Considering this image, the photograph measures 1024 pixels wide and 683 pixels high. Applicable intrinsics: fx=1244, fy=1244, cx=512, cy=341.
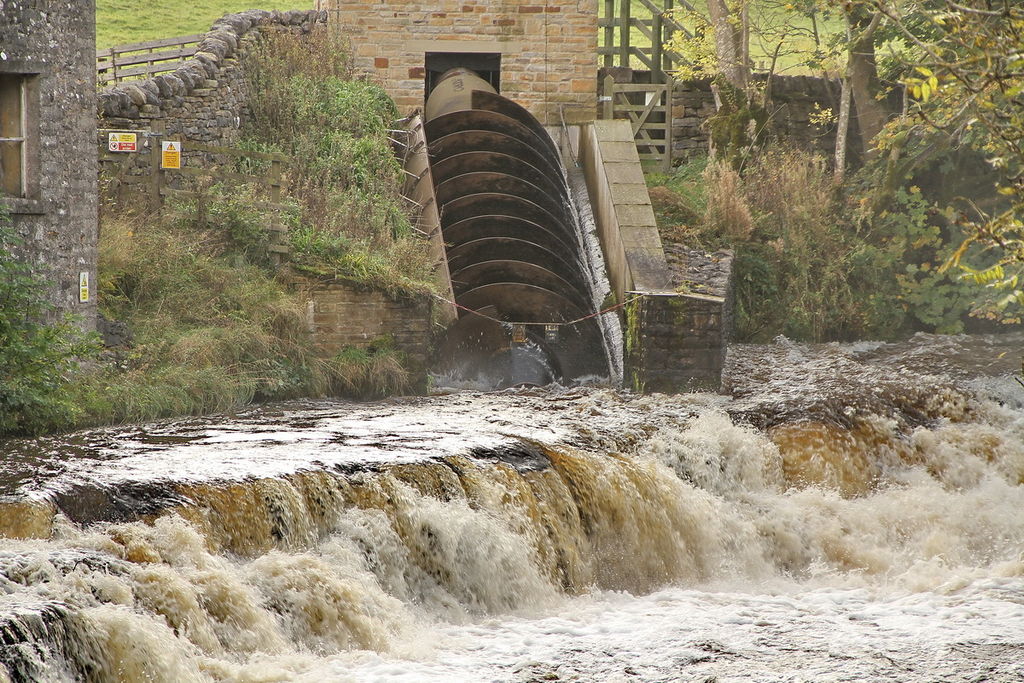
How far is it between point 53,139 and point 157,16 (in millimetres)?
23263

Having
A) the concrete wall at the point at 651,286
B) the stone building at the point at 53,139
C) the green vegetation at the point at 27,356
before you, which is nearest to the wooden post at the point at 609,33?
the concrete wall at the point at 651,286

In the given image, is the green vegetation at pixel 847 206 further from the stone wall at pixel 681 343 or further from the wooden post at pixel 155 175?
the wooden post at pixel 155 175

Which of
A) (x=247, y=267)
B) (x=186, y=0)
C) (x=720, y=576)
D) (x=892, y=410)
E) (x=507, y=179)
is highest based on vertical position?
(x=186, y=0)

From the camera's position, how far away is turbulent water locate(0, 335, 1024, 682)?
22.7ft

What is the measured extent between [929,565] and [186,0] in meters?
29.7

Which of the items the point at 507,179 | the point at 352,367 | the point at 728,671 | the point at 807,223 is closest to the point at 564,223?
the point at 507,179

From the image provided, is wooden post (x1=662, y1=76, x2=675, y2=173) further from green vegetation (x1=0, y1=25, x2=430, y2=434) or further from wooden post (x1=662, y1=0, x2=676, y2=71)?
green vegetation (x1=0, y1=25, x2=430, y2=434)

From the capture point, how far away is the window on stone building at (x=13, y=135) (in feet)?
34.1

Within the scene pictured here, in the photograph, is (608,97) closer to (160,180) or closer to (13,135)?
(160,180)

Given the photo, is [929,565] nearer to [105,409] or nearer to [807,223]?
[105,409]

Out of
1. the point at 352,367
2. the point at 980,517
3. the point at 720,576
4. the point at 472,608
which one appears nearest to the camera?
the point at 472,608

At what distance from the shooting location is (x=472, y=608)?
334 inches

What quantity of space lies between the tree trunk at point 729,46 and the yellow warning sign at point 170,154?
30.7 ft

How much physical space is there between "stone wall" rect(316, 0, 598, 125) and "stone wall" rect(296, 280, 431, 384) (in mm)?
6975
